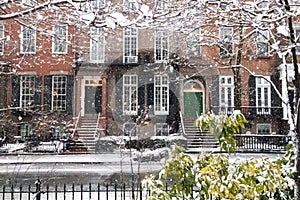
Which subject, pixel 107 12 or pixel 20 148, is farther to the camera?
pixel 20 148

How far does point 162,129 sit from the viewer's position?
2838cm

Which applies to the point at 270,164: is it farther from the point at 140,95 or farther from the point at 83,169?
the point at 140,95

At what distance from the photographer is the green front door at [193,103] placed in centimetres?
2933

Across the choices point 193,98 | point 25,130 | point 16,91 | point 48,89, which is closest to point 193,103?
point 193,98

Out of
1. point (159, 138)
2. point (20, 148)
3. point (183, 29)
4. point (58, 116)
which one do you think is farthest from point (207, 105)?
point (183, 29)

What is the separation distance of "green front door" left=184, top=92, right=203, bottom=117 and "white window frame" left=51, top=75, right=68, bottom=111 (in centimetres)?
796

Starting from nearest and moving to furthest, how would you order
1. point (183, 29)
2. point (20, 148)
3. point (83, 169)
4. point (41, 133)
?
point (183, 29) → point (83, 169) → point (20, 148) → point (41, 133)

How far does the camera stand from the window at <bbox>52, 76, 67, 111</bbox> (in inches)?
1155

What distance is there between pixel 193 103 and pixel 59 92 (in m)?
8.89

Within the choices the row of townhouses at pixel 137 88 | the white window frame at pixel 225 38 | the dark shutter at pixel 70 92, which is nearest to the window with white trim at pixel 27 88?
the row of townhouses at pixel 137 88

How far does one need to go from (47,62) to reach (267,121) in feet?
47.9

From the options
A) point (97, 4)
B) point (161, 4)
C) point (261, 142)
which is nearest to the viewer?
point (97, 4)

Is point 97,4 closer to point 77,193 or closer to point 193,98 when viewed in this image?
point 77,193

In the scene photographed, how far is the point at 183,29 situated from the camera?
20.2 ft
